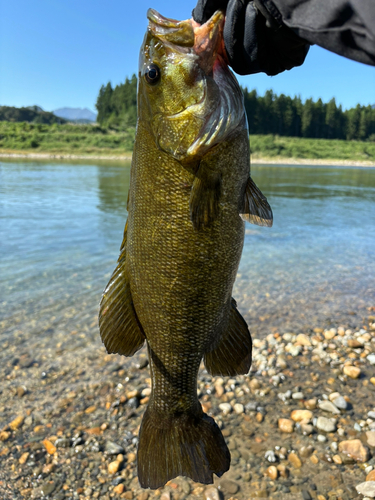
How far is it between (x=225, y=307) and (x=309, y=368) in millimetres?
2970

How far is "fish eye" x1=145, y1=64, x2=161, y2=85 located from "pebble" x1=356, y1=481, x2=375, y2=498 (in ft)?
11.0

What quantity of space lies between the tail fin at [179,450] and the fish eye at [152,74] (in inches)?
76.9

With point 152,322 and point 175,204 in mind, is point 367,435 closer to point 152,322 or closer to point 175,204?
point 152,322

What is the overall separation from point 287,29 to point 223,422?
3471 mm

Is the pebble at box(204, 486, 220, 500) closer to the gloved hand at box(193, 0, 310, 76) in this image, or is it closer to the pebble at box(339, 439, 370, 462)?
the pebble at box(339, 439, 370, 462)

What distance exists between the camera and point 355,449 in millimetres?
3439

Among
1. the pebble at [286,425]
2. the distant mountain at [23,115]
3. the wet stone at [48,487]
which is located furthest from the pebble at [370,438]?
the distant mountain at [23,115]

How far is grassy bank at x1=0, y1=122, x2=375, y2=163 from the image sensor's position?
62250mm

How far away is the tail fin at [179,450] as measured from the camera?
225cm

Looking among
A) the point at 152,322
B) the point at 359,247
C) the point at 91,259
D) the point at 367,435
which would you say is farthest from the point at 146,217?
the point at 359,247

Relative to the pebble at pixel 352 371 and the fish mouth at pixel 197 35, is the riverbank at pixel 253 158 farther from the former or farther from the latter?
the fish mouth at pixel 197 35

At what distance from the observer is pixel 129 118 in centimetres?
8675

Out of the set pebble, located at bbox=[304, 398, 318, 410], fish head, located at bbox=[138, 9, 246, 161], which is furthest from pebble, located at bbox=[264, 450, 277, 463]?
fish head, located at bbox=[138, 9, 246, 161]

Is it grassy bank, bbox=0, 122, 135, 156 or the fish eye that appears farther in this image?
grassy bank, bbox=0, 122, 135, 156
